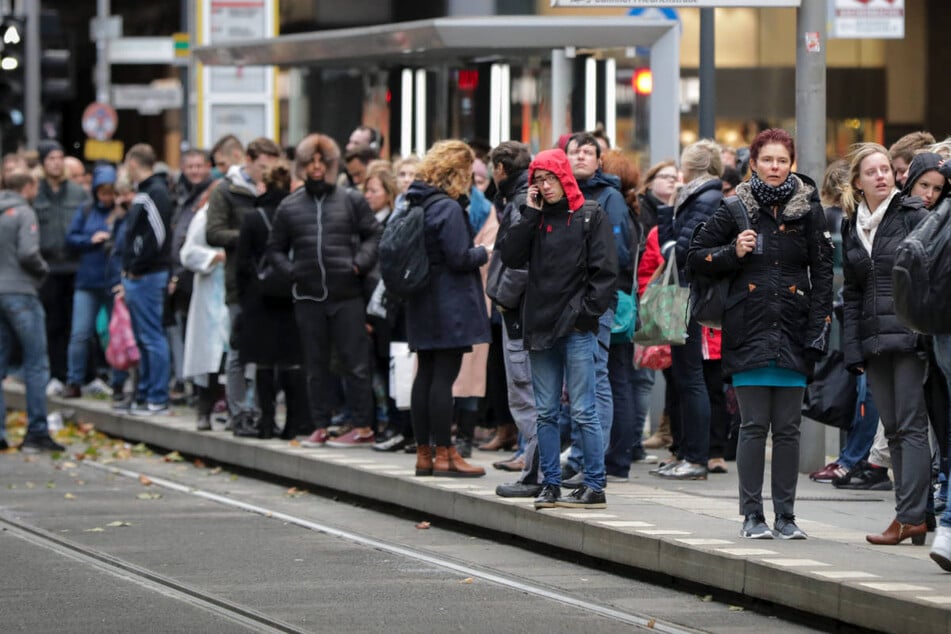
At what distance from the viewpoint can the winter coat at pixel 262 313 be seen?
13898 millimetres

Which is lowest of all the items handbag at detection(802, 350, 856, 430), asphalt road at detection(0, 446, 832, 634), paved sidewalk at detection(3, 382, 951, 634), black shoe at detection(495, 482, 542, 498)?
asphalt road at detection(0, 446, 832, 634)

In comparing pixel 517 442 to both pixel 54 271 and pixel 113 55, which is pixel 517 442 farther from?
pixel 113 55

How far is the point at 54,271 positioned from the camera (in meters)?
18.8

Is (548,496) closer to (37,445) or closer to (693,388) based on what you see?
(693,388)

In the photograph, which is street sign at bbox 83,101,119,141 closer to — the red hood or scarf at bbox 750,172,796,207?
the red hood

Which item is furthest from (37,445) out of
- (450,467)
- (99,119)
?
(99,119)

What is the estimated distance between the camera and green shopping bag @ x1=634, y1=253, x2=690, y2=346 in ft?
37.8

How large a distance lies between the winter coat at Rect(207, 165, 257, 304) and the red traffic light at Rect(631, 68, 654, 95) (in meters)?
3.33

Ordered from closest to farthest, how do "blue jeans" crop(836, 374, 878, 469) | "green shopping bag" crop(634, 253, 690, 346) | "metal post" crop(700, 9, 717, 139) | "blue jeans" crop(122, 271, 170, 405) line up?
"green shopping bag" crop(634, 253, 690, 346) < "blue jeans" crop(836, 374, 878, 469) < "metal post" crop(700, 9, 717, 139) < "blue jeans" crop(122, 271, 170, 405)

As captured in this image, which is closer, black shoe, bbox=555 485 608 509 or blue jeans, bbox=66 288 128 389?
black shoe, bbox=555 485 608 509

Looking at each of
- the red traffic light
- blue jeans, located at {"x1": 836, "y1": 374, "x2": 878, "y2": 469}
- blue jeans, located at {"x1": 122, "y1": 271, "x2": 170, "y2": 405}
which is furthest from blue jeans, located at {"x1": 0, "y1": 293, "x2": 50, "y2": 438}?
blue jeans, located at {"x1": 836, "y1": 374, "x2": 878, "y2": 469}

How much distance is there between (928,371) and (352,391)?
16.6 ft

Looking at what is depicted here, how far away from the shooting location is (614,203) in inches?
446

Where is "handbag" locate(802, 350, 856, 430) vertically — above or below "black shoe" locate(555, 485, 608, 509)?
above
